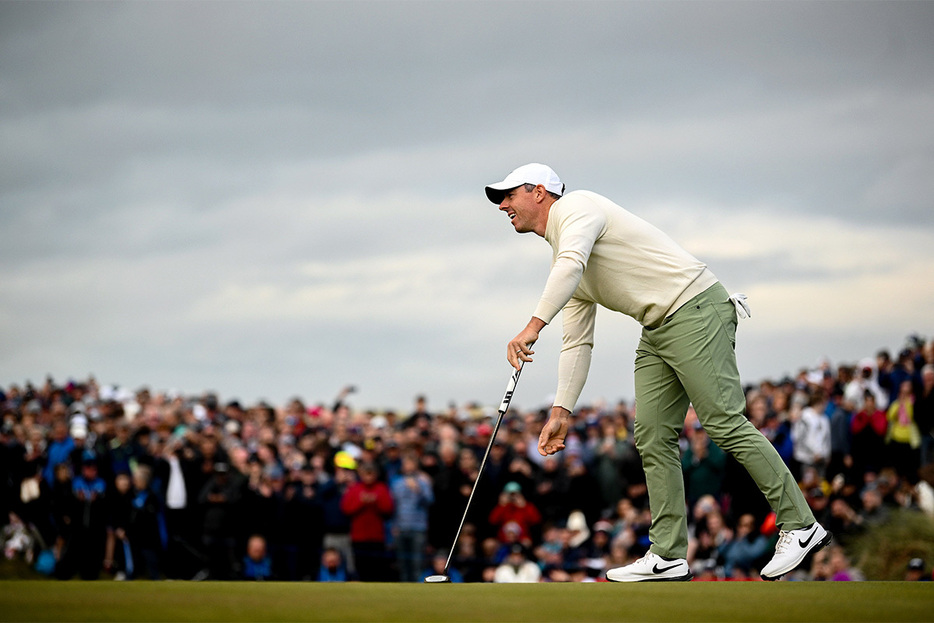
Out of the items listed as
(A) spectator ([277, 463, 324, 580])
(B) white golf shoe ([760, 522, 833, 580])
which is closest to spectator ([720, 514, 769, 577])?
(A) spectator ([277, 463, 324, 580])

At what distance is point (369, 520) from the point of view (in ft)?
49.5

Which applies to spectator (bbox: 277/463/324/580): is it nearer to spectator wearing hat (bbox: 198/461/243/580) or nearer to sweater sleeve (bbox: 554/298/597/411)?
spectator wearing hat (bbox: 198/461/243/580)

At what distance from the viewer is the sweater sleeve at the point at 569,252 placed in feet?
19.7

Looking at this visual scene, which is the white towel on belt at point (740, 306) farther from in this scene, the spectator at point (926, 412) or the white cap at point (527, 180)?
the spectator at point (926, 412)

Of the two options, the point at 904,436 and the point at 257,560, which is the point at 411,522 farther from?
the point at 904,436

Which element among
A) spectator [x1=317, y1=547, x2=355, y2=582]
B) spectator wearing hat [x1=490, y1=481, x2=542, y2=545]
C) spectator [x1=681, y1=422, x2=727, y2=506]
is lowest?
spectator [x1=317, y1=547, x2=355, y2=582]

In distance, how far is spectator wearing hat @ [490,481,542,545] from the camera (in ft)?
50.5

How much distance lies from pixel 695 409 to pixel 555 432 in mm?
831

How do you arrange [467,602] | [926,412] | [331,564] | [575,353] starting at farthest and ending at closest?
[331,564]
[926,412]
[575,353]
[467,602]

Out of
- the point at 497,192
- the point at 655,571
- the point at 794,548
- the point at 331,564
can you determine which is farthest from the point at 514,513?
the point at 497,192

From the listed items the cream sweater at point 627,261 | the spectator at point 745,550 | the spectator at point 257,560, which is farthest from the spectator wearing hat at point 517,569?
the cream sweater at point 627,261

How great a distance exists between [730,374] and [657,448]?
22.4 inches

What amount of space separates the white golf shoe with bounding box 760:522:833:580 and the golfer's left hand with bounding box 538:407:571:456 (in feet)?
4.21

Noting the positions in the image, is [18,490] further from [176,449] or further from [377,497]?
[377,497]
